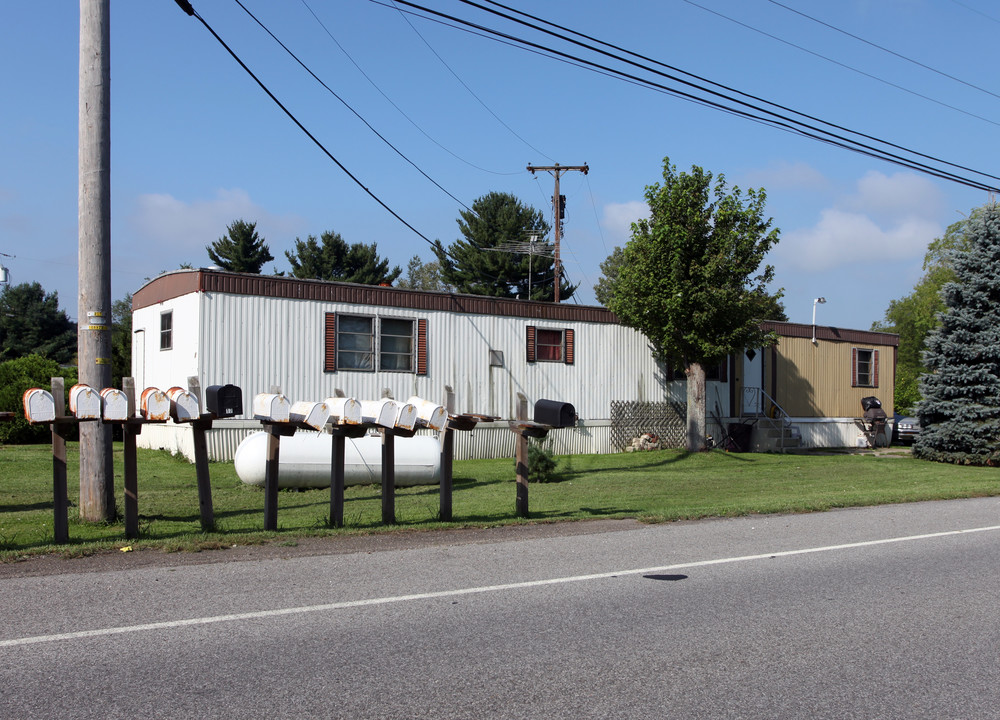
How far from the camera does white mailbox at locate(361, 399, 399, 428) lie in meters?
10.3

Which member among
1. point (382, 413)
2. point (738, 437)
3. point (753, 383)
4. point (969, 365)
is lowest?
point (738, 437)

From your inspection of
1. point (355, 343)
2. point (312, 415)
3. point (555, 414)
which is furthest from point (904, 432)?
point (312, 415)

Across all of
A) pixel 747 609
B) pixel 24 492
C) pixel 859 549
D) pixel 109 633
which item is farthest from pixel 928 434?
pixel 109 633

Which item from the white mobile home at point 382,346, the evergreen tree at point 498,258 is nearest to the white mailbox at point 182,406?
the white mobile home at point 382,346

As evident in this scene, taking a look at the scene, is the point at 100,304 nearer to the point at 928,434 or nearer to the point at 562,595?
the point at 562,595

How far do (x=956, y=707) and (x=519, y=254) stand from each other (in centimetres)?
5832

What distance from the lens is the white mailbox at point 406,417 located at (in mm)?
10383

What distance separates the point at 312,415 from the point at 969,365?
69.6 ft

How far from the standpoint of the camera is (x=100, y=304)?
33.9ft

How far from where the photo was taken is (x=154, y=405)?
31.1ft

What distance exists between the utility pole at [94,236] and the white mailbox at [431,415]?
12.0 feet

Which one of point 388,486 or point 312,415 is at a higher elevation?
point 312,415

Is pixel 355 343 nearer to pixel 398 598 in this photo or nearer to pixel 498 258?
pixel 398 598

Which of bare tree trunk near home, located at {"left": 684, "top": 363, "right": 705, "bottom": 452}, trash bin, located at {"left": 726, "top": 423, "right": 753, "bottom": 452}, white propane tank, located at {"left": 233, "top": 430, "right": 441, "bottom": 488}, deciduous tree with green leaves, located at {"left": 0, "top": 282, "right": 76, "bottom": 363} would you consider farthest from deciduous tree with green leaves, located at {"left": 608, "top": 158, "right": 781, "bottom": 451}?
deciduous tree with green leaves, located at {"left": 0, "top": 282, "right": 76, "bottom": 363}
